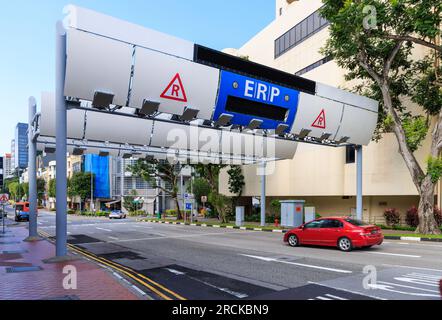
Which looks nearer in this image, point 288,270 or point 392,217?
point 288,270

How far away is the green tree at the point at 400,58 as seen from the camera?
1778 cm

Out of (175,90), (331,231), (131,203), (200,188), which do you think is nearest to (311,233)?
(331,231)

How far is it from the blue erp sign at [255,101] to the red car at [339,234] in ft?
17.0

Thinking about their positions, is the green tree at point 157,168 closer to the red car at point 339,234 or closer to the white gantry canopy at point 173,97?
the white gantry canopy at point 173,97

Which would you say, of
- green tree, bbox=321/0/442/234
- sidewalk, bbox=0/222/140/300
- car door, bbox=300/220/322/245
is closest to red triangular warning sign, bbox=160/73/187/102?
sidewalk, bbox=0/222/140/300

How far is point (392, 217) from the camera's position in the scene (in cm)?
2602

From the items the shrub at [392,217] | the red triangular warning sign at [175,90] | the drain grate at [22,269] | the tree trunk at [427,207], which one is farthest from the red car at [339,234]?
the shrub at [392,217]

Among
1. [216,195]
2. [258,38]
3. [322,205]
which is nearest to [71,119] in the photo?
[216,195]

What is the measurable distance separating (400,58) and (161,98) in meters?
15.4

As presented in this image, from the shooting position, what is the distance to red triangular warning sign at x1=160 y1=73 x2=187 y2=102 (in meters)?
14.1

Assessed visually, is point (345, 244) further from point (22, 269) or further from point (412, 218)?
point (412, 218)

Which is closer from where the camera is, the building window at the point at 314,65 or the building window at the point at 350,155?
the building window at the point at 350,155
